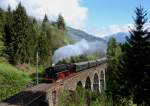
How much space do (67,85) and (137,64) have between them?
12045mm

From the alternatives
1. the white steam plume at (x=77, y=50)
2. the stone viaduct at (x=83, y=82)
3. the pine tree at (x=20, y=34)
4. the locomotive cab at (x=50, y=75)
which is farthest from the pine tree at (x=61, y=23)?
the locomotive cab at (x=50, y=75)

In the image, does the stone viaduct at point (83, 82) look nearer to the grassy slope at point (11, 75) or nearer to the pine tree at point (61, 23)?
the grassy slope at point (11, 75)

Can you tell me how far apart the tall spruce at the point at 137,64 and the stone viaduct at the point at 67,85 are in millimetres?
8045

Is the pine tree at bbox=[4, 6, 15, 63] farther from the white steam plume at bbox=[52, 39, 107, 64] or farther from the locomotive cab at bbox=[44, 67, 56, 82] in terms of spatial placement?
the locomotive cab at bbox=[44, 67, 56, 82]

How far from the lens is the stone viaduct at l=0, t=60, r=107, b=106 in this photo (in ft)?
142

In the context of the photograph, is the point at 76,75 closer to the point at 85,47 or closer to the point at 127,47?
the point at 127,47

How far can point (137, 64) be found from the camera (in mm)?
43219

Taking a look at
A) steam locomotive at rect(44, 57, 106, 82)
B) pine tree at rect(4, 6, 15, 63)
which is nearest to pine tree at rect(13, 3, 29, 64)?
pine tree at rect(4, 6, 15, 63)

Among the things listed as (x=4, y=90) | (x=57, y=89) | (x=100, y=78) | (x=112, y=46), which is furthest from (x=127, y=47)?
(x=112, y=46)

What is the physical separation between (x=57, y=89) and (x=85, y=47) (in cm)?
6805

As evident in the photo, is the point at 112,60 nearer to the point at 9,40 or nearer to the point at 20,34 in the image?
the point at 20,34

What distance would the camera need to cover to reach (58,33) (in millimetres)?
131875

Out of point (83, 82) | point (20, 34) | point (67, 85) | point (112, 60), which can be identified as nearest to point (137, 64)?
point (67, 85)

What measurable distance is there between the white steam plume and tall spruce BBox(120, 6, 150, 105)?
50.2 meters
